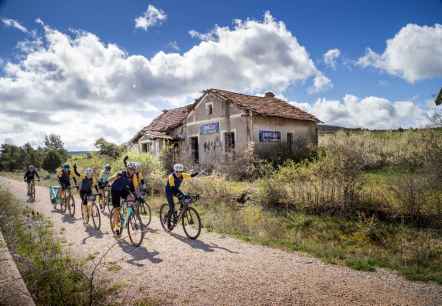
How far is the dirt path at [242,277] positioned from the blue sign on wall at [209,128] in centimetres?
1459

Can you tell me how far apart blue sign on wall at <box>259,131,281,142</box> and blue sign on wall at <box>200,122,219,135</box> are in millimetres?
3538

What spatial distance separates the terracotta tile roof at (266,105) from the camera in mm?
20141

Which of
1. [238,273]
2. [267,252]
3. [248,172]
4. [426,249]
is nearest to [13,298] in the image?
[238,273]

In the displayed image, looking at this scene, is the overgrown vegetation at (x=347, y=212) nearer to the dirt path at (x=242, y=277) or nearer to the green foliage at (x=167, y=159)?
the dirt path at (x=242, y=277)

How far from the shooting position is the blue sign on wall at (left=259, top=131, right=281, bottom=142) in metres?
19.9

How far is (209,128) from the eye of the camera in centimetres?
2186

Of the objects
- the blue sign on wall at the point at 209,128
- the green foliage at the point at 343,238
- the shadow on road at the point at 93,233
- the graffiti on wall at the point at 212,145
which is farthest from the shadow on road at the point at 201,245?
the blue sign on wall at the point at 209,128

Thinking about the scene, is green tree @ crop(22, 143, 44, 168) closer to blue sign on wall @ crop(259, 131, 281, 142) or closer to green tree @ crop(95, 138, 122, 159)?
green tree @ crop(95, 138, 122, 159)

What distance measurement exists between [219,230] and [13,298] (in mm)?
5837

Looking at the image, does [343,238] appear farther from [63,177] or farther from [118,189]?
[63,177]

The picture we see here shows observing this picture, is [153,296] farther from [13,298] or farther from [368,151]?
[368,151]

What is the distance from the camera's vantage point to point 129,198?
7.33 meters

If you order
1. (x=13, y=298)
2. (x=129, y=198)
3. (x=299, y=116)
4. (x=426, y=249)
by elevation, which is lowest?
(x=426, y=249)

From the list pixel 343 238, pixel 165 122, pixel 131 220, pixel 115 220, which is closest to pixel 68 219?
pixel 115 220
